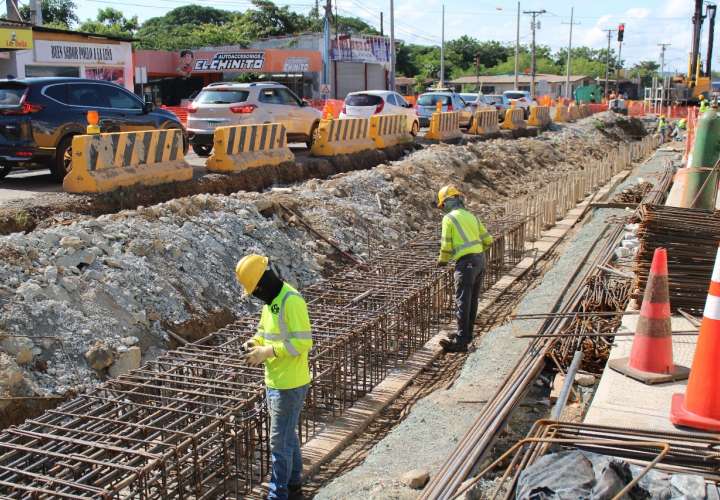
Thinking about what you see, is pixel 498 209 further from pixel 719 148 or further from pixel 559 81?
pixel 559 81

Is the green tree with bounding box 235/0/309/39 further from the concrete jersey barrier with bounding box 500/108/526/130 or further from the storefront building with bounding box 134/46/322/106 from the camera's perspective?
the concrete jersey barrier with bounding box 500/108/526/130

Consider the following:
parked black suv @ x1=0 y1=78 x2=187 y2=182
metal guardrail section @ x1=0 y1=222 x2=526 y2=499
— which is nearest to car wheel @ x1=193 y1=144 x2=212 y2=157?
parked black suv @ x1=0 y1=78 x2=187 y2=182

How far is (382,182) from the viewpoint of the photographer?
16531 millimetres

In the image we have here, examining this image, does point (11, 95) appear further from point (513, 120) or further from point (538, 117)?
point (538, 117)

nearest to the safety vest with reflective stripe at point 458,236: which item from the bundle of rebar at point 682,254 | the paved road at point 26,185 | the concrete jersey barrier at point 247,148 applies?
the bundle of rebar at point 682,254

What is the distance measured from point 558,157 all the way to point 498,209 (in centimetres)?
1252

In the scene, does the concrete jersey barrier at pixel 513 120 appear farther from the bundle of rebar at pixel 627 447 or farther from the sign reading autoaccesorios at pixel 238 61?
the bundle of rebar at pixel 627 447

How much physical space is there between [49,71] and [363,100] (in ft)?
40.8

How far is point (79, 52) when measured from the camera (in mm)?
28750

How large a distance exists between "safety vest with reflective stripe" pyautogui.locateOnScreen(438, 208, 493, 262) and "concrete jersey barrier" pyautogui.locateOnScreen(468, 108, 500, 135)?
66.1 ft

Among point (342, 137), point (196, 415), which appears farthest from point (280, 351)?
point (342, 137)

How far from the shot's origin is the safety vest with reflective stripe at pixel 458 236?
860cm

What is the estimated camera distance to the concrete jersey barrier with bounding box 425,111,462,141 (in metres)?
24.4

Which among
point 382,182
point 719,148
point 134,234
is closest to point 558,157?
point 382,182
